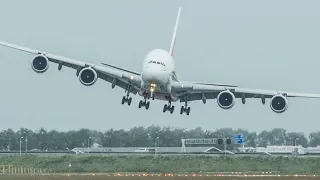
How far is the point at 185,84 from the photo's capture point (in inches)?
2751

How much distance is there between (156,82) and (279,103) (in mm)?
11264

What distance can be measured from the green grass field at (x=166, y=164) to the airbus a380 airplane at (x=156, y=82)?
6.10 metres

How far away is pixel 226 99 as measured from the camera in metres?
71.2

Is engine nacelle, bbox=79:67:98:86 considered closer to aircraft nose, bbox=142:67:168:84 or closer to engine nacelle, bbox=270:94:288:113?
aircraft nose, bbox=142:67:168:84

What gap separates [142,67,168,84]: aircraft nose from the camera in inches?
2621

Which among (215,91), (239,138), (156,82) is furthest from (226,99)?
(239,138)

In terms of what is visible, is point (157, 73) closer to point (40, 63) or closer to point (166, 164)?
point (40, 63)

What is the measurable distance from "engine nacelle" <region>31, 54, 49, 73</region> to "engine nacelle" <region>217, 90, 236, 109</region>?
48.3ft

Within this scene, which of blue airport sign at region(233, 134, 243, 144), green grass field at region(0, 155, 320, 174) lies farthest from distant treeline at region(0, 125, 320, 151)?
green grass field at region(0, 155, 320, 174)

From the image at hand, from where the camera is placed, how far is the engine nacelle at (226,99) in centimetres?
7094

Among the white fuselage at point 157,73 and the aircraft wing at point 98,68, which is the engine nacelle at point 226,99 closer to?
the white fuselage at point 157,73

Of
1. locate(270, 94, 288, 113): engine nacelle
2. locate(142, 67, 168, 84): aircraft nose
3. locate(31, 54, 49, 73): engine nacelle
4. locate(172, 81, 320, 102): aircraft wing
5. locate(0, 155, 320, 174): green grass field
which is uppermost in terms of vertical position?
locate(31, 54, 49, 73): engine nacelle
